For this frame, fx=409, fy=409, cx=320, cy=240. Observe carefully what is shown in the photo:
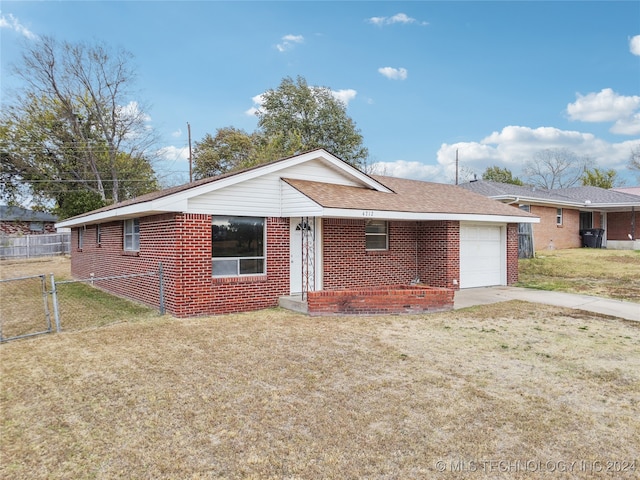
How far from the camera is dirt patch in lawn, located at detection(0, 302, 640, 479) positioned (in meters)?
3.26

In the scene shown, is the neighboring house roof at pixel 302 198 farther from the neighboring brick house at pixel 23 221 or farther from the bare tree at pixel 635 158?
the bare tree at pixel 635 158

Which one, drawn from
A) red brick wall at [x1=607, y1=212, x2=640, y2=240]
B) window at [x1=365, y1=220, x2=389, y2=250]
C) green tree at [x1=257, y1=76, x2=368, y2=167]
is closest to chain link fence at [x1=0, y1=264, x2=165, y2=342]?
window at [x1=365, y1=220, x2=389, y2=250]

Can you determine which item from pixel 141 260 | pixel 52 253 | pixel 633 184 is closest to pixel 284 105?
pixel 52 253

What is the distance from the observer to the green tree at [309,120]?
41000 mm

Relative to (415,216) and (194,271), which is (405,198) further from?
(194,271)

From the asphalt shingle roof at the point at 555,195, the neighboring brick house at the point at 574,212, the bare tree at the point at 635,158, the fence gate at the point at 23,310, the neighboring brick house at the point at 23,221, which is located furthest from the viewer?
the bare tree at the point at 635,158

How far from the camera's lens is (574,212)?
24.8 m

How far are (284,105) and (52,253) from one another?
80.9 feet

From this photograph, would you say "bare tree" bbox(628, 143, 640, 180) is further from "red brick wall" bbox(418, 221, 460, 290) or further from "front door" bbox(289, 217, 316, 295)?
"front door" bbox(289, 217, 316, 295)

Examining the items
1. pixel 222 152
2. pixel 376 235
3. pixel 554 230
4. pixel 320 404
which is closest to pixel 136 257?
pixel 376 235

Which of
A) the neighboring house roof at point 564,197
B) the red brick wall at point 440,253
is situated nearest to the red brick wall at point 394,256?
the red brick wall at point 440,253

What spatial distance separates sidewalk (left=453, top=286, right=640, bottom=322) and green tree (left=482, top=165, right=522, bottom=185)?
150ft

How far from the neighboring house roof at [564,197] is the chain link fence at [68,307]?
1792 centimetres

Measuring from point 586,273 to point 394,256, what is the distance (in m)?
8.39
